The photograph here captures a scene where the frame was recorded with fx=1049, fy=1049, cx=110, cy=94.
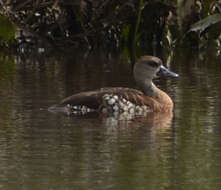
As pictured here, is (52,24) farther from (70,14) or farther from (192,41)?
(192,41)

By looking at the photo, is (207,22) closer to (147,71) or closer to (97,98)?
(147,71)

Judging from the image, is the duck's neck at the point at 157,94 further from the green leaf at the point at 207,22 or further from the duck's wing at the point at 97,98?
the green leaf at the point at 207,22

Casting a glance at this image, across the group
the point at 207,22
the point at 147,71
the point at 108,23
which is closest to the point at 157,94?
the point at 147,71

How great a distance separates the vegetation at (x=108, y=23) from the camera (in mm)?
17344

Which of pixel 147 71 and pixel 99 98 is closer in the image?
pixel 99 98

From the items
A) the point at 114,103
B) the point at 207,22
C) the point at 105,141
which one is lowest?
the point at 105,141

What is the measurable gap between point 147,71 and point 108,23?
6700mm

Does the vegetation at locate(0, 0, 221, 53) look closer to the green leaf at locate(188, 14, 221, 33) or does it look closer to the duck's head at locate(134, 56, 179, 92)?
the green leaf at locate(188, 14, 221, 33)

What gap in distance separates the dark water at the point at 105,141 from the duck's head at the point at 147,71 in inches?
13.3

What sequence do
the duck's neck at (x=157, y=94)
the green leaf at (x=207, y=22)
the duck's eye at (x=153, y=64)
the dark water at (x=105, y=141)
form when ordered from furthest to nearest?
the green leaf at (x=207, y=22) < the duck's eye at (x=153, y=64) < the duck's neck at (x=157, y=94) < the dark water at (x=105, y=141)

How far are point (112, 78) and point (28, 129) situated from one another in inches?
177

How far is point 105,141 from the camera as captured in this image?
27.1ft

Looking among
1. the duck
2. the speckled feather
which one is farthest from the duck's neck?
the speckled feather

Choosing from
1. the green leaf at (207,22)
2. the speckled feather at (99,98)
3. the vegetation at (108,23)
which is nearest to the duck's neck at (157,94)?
the speckled feather at (99,98)
